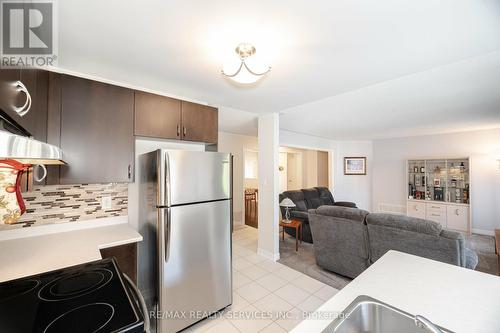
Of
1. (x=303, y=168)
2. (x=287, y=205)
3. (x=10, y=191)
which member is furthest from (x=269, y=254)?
(x=303, y=168)

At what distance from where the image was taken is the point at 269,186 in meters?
3.34

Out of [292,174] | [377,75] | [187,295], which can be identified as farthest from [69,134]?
[292,174]

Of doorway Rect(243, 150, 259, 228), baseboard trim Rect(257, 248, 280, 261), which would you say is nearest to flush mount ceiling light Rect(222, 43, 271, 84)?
baseboard trim Rect(257, 248, 280, 261)

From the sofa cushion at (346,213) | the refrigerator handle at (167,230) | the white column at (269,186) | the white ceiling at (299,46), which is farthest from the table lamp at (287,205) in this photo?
the refrigerator handle at (167,230)

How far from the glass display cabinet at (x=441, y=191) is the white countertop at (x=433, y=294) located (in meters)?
5.08

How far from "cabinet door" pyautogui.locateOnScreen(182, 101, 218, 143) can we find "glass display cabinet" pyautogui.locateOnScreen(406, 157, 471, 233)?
5.72 m

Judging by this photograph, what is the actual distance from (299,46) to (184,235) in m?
1.79

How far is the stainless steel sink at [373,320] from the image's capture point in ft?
2.63

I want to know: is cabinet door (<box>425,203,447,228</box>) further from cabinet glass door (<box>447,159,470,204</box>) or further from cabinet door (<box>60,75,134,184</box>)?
cabinet door (<box>60,75,134,184</box>)

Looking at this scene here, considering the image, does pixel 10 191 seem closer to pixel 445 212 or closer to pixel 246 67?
pixel 246 67

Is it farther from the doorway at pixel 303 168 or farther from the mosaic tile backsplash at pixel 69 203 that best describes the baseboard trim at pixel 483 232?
the mosaic tile backsplash at pixel 69 203

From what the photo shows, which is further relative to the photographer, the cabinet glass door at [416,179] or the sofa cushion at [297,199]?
the cabinet glass door at [416,179]

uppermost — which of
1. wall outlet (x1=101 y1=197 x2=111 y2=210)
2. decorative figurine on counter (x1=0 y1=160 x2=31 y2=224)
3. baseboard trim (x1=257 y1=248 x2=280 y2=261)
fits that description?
decorative figurine on counter (x1=0 y1=160 x2=31 y2=224)

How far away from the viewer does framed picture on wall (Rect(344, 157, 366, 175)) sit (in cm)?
639
